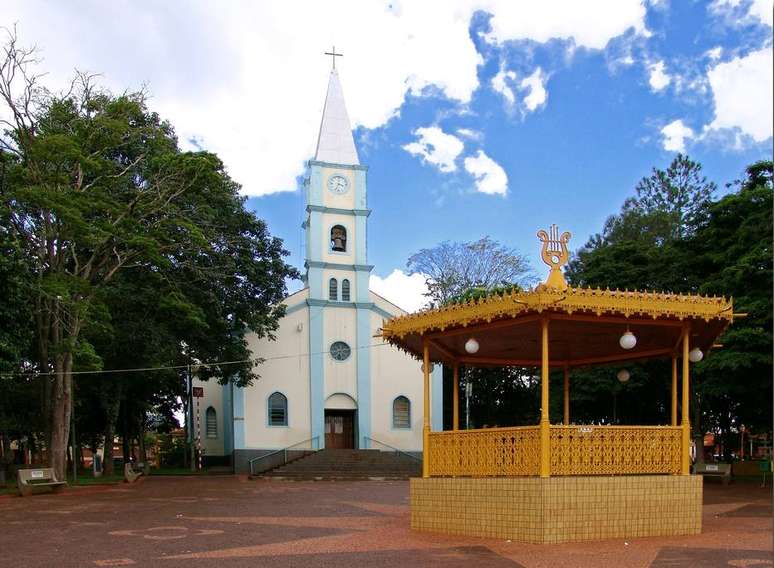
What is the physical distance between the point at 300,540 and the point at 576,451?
13.6 feet

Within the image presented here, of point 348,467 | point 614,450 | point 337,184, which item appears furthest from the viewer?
point 337,184

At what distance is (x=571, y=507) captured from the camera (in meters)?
11.0

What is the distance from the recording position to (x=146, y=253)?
2484cm

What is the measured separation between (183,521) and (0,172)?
1375 cm

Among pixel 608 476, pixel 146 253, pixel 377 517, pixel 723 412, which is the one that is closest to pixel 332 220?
pixel 146 253

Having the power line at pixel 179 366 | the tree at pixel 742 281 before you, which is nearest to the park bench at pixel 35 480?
the power line at pixel 179 366

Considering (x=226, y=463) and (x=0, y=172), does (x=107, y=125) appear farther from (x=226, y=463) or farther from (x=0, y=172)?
(x=226, y=463)

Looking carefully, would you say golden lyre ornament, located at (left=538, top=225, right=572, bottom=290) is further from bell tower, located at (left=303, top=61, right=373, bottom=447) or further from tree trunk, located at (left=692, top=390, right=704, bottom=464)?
bell tower, located at (left=303, top=61, right=373, bottom=447)

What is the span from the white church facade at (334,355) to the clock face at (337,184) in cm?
5

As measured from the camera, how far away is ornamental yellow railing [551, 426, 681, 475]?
11188 mm

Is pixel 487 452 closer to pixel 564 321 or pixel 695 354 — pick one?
pixel 564 321

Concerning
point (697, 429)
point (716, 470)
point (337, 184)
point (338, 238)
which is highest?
point (337, 184)

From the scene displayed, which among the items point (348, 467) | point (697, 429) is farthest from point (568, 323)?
point (348, 467)

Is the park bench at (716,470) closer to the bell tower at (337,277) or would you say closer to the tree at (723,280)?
the tree at (723,280)
